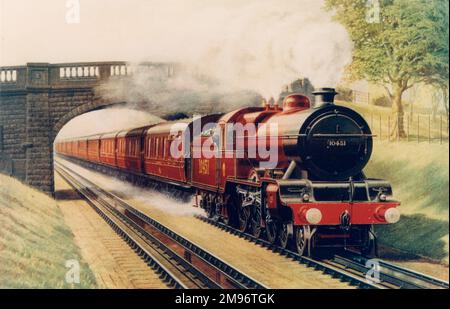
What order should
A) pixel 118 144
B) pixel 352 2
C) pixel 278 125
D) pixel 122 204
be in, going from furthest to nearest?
1. pixel 118 144
2. pixel 122 204
3. pixel 352 2
4. pixel 278 125

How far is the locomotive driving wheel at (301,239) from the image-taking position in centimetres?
1039

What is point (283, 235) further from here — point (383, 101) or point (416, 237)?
point (383, 101)

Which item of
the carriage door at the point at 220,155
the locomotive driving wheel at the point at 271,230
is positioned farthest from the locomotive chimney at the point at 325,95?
the carriage door at the point at 220,155

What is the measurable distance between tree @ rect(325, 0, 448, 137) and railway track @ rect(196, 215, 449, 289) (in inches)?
164

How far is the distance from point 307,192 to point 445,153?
15.0 ft

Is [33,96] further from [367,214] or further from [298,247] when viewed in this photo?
[367,214]

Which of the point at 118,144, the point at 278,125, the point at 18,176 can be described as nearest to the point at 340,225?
the point at 278,125

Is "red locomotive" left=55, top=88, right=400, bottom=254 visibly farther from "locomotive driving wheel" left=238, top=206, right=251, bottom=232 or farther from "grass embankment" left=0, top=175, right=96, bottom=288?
"grass embankment" left=0, top=175, right=96, bottom=288

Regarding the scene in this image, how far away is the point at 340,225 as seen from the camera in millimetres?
10070

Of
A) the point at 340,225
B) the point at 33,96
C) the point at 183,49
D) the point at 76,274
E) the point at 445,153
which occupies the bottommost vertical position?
the point at 76,274

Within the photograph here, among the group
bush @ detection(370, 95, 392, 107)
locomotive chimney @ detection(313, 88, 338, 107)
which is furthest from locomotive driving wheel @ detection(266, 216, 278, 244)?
bush @ detection(370, 95, 392, 107)

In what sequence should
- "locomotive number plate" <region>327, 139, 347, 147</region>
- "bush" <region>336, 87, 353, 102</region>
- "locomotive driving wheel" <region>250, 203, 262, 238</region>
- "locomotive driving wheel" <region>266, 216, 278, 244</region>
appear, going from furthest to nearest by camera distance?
"bush" <region>336, 87, 353, 102</region> → "locomotive driving wheel" <region>250, 203, 262, 238</region> → "locomotive driving wheel" <region>266, 216, 278, 244</region> → "locomotive number plate" <region>327, 139, 347, 147</region>

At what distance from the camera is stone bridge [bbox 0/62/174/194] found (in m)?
13.2

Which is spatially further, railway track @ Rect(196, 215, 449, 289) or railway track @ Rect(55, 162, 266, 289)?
railway track @ Rect(55, 162, 266, 289)
